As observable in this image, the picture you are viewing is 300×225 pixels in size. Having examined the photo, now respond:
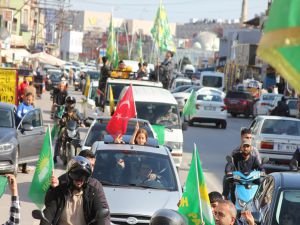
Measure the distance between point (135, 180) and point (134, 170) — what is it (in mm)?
224

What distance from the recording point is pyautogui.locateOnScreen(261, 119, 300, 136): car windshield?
24.1 m

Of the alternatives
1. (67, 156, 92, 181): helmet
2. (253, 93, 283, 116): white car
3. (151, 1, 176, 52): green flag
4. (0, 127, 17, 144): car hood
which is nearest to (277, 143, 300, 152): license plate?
(0, 127, 17, 144): car hood

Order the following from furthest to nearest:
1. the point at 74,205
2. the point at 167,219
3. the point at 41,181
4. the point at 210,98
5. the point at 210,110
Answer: the point at 210,98
the point at 210,110
the point at 41,181
the point at 74,205
the point at 167,219

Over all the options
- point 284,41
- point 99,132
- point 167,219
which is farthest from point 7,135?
point 284,41

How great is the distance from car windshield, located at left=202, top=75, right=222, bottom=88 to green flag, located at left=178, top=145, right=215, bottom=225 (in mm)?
55908

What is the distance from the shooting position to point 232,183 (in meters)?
13.0

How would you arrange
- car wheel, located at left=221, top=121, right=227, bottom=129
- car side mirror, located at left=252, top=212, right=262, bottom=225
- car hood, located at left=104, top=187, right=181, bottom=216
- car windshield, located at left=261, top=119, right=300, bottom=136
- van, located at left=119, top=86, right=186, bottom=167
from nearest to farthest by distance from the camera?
car side mirror, located at left=252, top=212, right=262, bottom=225
car hood, located at left=104, top=187, right=181, bottom=216
van, located at left=119, top=86, right=186, bottom=167
car windshield, located at left=261, top=119, right=300, bottom=136
car wheel, located at left=221, top=121, right=227, bottom=129

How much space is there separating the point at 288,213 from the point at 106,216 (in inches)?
73.8

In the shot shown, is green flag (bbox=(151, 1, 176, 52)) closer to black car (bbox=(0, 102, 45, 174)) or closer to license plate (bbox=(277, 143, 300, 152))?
license plate (bbox=(277, 143, 300, 152))

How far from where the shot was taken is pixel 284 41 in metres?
2.94

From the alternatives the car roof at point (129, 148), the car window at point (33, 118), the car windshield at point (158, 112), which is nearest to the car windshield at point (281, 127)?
the car windshield at point (158, 112)

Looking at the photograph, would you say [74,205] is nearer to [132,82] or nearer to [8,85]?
[132,82]

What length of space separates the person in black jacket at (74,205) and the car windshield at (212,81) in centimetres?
5680

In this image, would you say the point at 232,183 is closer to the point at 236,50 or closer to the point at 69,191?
the point at 69,191
